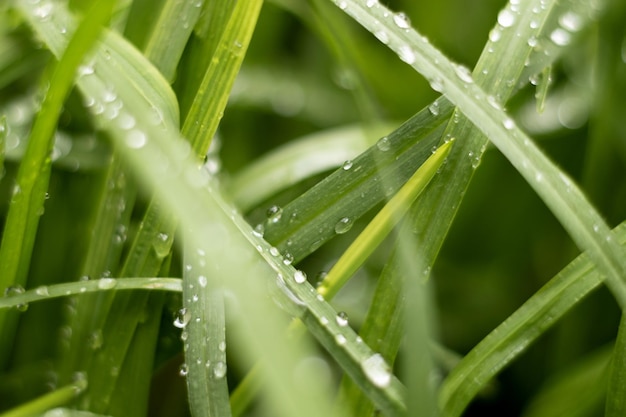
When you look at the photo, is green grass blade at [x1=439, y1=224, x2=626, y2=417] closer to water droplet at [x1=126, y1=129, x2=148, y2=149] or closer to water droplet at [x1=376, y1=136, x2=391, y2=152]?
water droplet at [x1=376, y1=136, x2=391, y2=152]

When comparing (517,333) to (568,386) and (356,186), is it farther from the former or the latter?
(568,386)

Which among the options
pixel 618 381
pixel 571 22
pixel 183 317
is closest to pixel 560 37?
pixel 571 22

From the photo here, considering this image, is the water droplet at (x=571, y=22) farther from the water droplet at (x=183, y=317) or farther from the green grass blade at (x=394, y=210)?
the water droplet at (x=183, y=317)

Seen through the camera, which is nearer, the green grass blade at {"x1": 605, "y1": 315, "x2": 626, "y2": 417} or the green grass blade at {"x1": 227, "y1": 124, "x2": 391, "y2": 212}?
the green grass blade at {"x1": 605, "y1": 315, "x2": 626, "y2": 417}

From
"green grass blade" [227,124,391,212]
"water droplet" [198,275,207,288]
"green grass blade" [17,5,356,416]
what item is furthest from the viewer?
"green grass blade" [227,124,391,212]

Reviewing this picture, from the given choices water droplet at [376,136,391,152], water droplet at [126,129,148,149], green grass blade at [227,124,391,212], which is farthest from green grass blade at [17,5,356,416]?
green grass blade at [227,124,391,212]

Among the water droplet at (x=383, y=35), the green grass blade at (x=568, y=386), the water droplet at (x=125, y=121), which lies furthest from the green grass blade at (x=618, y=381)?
the water droplet at (x=125, y=121)

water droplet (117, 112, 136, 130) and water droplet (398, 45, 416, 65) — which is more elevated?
water droplet (117, 112, 136, 130)
